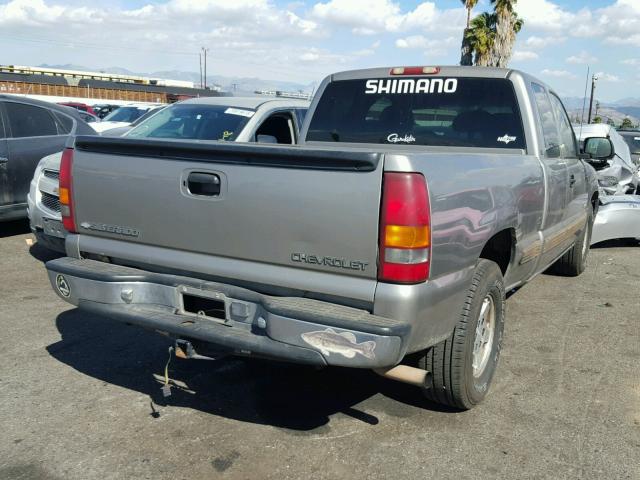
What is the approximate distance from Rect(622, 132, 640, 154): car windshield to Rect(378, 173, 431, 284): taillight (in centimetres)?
1307

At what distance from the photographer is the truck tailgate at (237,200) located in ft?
9.43

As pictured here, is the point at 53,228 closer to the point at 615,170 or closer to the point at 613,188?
the point at 613,188

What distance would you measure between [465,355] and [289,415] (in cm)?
106

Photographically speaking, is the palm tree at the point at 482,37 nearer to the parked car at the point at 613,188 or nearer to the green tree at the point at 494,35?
the green tree at the point at 494,35

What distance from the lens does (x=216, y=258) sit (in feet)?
10.8

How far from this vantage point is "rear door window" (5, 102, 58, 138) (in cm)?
796

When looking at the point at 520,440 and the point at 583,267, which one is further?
the point at 583,267

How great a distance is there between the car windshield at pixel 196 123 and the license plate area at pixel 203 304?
3.50 meters

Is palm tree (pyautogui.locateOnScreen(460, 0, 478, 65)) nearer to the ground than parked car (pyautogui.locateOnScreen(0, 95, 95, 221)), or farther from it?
farther from it

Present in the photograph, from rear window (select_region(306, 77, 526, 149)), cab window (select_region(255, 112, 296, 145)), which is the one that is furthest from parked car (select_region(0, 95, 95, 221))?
rear window (select_region(306, 77, 526, 149))

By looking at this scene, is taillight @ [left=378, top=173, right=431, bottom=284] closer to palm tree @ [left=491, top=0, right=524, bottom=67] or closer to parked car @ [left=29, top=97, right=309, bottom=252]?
parked car @ [left=29, top=97, right=309, bottom=252]

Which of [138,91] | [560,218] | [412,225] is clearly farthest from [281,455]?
[138,91]

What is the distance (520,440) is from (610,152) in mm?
3623

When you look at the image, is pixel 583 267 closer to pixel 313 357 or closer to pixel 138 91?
pixel 313 357
